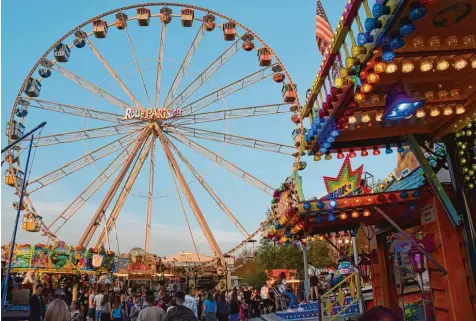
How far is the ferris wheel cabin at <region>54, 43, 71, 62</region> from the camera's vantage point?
2005 centimetres

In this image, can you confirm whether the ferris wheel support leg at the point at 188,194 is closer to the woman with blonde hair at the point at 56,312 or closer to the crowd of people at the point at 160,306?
the crowd of people at the point at 160,306

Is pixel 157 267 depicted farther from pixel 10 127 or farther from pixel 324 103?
pixel 324 103

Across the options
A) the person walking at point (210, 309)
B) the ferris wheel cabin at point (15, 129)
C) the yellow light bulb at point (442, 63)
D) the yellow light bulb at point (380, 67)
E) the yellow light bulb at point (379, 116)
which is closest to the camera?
the yellow light bulb at point (380, 67)

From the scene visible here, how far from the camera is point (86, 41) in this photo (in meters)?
21.0

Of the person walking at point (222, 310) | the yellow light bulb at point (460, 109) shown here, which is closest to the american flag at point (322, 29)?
the yellow light bulb at point (460, 109)

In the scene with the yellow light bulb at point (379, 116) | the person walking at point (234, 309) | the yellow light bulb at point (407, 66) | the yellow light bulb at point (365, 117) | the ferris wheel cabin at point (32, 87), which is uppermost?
the ferris wheel cabin at point (32, 87)

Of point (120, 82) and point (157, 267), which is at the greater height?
point (120, 82)

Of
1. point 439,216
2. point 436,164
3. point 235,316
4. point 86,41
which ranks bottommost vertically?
point 235,316

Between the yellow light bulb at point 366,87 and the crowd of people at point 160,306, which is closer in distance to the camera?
the crowd of people at point 160,306

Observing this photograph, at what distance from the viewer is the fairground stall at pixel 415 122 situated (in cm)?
422

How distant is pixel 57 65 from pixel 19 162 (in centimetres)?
483

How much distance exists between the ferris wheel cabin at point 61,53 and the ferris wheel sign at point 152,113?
11.8ft

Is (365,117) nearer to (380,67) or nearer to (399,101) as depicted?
(399,101)

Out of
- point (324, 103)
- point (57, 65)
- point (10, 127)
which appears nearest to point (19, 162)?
point (10, 127)
